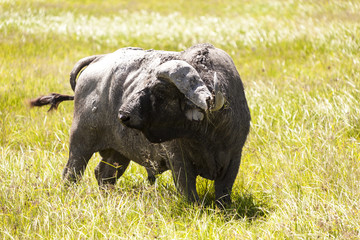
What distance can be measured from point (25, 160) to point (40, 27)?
8325mm

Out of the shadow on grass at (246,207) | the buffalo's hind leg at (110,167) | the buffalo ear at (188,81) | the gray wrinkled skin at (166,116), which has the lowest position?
the buffalo's hind leg at (110,167)

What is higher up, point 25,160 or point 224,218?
point 224,218

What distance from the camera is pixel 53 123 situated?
7.53 meters

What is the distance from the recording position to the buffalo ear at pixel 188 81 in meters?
3.76

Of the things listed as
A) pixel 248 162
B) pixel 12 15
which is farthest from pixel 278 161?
pixel 12 15

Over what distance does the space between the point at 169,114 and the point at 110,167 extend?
1860 mm

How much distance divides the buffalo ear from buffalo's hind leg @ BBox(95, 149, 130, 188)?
6.40ft

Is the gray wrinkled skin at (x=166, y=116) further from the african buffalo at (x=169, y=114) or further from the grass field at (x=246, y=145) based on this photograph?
the grass field at (x=246, y=145)

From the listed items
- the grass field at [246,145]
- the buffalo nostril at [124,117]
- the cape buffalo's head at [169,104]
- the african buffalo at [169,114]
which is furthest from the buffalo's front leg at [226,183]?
the buffalo nostril at [124,117]

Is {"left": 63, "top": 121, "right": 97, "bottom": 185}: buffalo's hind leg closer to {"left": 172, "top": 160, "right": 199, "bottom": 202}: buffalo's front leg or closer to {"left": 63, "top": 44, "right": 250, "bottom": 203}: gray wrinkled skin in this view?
{"left": 63, "top": 44, "right": 250, "bottom": 203}: gray wrinkled skin

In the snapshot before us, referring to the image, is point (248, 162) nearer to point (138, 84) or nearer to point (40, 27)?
point (138, 84)

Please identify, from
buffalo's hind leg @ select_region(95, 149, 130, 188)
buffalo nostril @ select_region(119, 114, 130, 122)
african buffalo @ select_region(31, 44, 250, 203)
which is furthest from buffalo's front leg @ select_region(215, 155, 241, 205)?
buffalo's hind leg @ select_region(95, 149, 130, 188)

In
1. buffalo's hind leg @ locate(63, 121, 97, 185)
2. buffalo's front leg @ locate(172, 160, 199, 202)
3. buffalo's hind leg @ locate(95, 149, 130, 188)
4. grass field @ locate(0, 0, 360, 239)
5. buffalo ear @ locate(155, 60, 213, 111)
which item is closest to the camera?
buffalo ear @ locate(155, 60, 213, 111)

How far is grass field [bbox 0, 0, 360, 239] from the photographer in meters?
4.09
